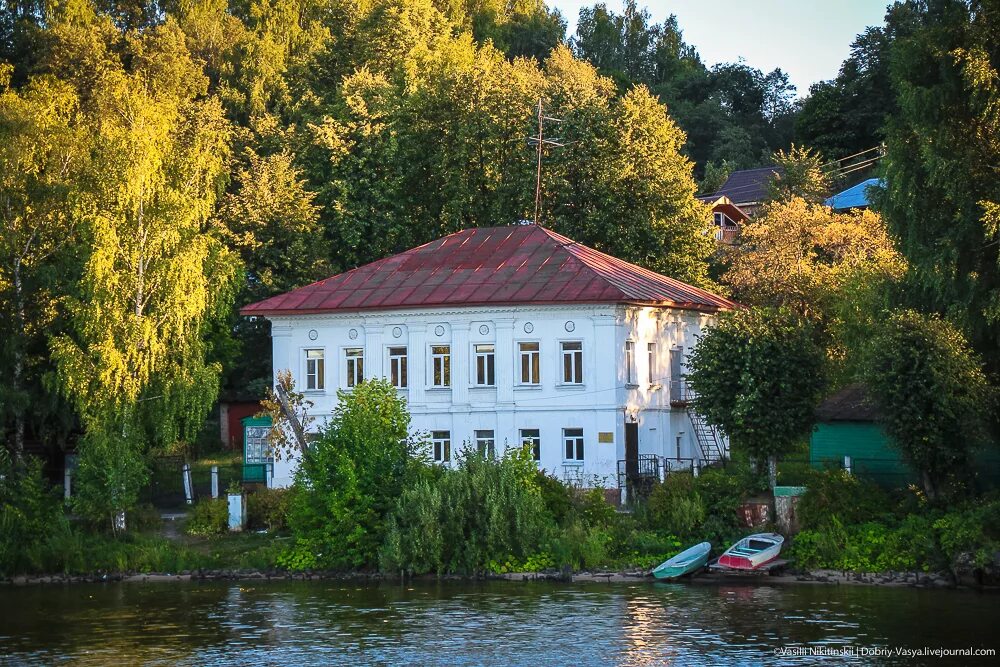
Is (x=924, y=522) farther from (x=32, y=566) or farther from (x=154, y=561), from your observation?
(x=32, y=566)

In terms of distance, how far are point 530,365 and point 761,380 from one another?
405 inches

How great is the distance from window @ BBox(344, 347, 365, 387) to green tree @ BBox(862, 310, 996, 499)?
1937 cm

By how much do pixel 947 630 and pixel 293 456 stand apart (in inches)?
1018

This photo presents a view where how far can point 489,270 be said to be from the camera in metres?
49.6

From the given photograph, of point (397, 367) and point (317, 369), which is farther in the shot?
point (317, 369)

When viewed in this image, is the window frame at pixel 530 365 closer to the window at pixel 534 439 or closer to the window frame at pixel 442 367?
the window at pixel 534 439

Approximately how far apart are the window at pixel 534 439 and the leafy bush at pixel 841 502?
11218 millimetres

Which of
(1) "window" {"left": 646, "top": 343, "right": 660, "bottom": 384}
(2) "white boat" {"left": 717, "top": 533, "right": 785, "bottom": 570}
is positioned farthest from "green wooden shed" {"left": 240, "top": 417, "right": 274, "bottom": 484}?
(2) "white boat" {"left": 717, "top": 533, "right": 785, "bottom": 570}

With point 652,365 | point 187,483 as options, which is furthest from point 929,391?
point 187,483

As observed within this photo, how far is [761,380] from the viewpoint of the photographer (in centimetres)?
3981

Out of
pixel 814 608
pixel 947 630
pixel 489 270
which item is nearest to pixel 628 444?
pixel 489 270

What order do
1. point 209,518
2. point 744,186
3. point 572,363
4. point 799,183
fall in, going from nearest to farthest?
point 209,518 < point 572,363 < point 799,183 < point 744,186

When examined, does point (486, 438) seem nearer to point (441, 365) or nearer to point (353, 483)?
point (441, 365)

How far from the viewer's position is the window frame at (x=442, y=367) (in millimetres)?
48750
